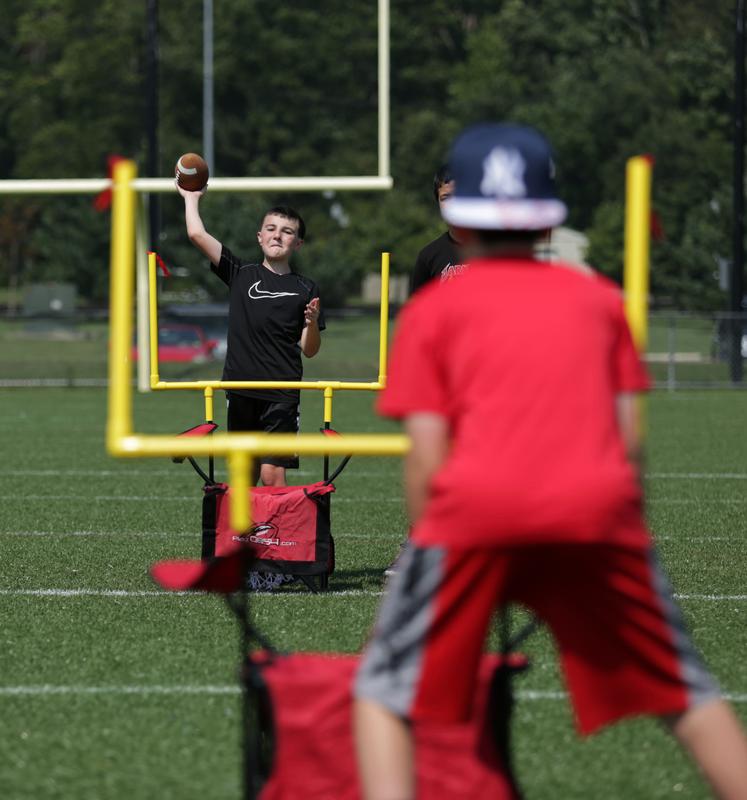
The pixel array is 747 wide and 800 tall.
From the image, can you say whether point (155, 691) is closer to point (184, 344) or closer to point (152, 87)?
point (152, 87)

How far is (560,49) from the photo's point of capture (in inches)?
2945

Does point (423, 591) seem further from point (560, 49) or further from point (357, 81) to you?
point (560, 49)

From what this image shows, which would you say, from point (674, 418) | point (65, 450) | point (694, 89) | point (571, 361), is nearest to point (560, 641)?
point (571, 361)

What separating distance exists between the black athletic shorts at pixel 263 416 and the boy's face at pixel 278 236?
69cm

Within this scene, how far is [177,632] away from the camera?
259 inches

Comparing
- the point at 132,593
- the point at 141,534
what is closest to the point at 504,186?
the point at 132,593

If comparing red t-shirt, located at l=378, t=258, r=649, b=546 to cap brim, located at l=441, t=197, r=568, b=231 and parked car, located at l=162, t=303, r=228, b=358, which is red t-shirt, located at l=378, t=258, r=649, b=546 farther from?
parked car, located at l=162, t=303, r=228, b=358

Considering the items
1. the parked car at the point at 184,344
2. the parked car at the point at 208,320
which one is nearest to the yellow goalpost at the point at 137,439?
the parked car at the point at 208,320

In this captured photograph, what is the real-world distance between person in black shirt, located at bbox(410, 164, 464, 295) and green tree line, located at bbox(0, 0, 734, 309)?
153 ft

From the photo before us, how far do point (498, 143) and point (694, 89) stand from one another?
61.7 meters

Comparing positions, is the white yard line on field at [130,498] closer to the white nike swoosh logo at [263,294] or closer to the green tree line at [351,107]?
the white nike swoosh logo at [263,294]

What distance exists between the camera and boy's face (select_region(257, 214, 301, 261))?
7922 millimetres

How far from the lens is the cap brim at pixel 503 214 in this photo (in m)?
3.45

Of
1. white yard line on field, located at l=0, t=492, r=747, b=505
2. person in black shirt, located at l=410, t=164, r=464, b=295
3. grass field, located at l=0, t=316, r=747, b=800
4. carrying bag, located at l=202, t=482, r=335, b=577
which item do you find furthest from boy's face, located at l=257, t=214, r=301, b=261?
white yard line on field, located at l=0, t=492, r=747, b=505
